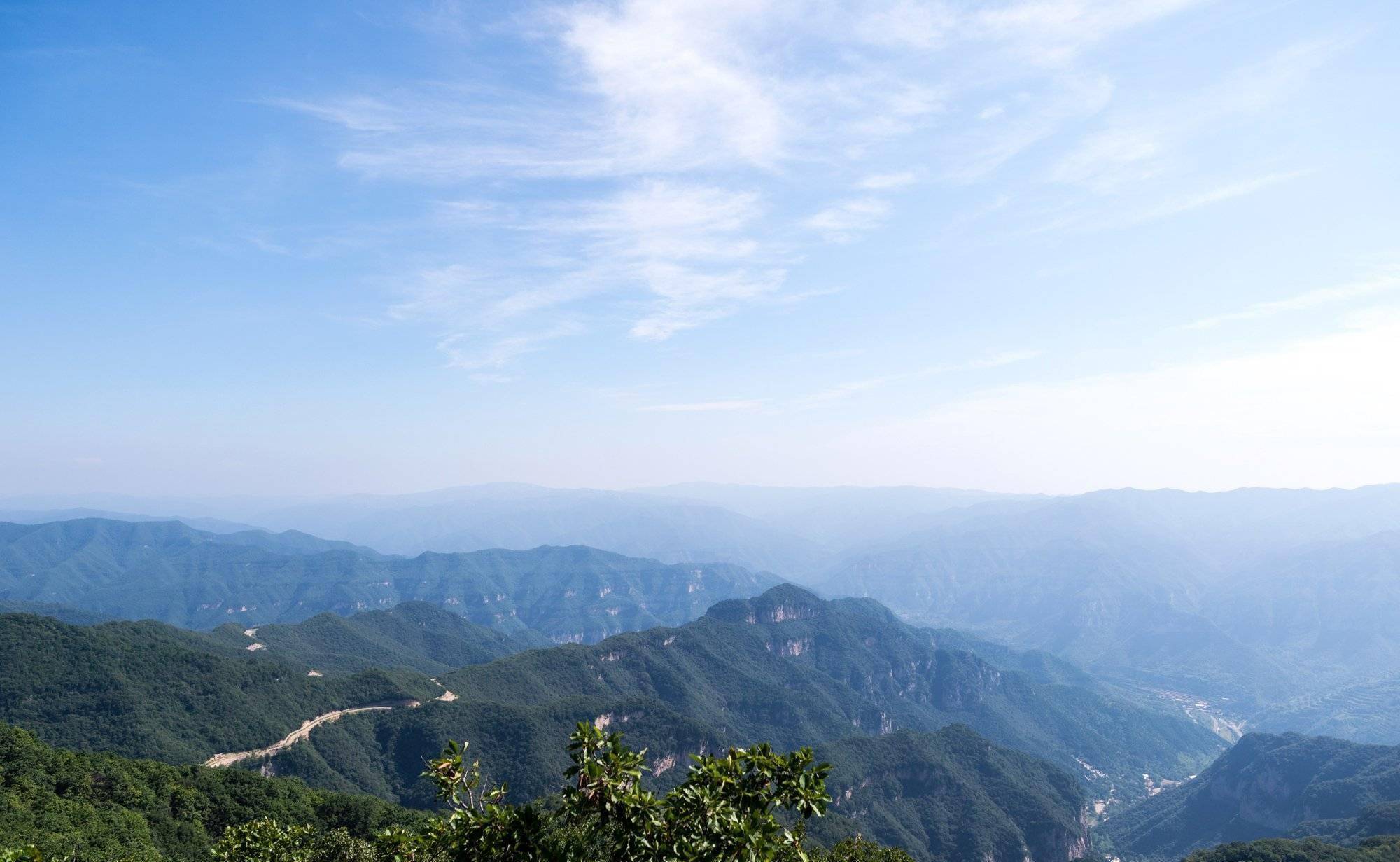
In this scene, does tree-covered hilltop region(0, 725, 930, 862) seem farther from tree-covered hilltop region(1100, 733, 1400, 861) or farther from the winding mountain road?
tree-covered hilltop region(1100, 733, 1400, 861)

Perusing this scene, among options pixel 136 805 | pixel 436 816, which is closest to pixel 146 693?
pixel 136 805

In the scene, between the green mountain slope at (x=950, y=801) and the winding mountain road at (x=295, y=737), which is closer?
the winding mountain road at (x=295, y=737)

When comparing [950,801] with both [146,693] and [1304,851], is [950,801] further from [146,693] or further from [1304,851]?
[146,693]

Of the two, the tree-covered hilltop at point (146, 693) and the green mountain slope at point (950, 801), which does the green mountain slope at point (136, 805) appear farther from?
the green mountain slope at point (950, 801)

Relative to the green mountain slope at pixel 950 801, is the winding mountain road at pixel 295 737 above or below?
above

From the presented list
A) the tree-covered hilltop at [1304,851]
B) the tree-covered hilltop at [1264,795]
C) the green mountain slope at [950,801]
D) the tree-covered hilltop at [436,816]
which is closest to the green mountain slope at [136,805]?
the tree-covered hilltop at [436,816]

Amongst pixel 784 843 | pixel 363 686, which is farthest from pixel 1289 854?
pixel 363 686

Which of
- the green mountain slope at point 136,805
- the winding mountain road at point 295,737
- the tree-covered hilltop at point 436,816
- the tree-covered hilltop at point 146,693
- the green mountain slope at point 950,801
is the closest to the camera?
the tree-covered hilltop at point 436,816
